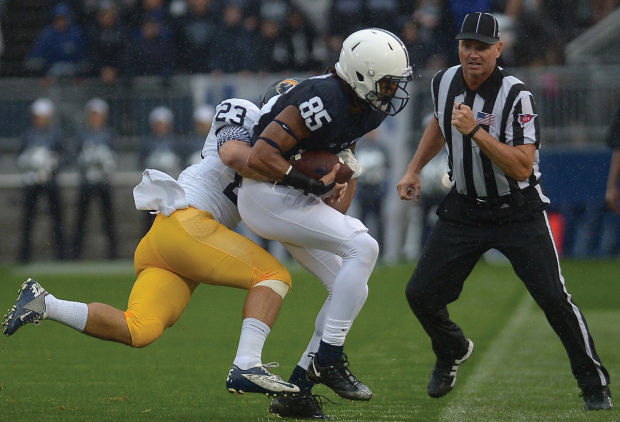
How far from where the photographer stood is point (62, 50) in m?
13.6

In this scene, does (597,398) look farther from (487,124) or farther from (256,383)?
(256,383)

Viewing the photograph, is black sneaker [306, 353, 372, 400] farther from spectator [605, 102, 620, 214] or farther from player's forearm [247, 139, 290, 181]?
spectator [605, 102, 620, 214]

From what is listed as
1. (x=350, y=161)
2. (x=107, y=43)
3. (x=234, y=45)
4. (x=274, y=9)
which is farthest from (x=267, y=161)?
(x=107, y=43)

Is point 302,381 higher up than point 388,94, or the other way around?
point 388,94

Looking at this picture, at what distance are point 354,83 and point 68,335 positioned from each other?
395 centimetres

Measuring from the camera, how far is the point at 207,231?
482 centimetres

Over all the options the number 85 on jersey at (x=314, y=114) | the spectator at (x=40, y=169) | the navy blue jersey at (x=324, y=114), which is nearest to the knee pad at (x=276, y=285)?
the navy blue jersey at (x=324, y=114)

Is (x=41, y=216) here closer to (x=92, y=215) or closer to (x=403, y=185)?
(x=92, y=215)

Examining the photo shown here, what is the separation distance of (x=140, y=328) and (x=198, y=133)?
8071 millimetres

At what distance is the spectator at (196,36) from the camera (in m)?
13.1

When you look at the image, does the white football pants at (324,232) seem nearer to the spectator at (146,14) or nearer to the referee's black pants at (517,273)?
the referee's black pants at (517,273)

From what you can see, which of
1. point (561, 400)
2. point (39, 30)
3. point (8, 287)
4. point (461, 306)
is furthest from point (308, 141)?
point (39, 30)

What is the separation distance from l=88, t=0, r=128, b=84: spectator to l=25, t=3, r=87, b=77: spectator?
142mm

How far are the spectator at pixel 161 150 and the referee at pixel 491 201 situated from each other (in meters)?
7.33
